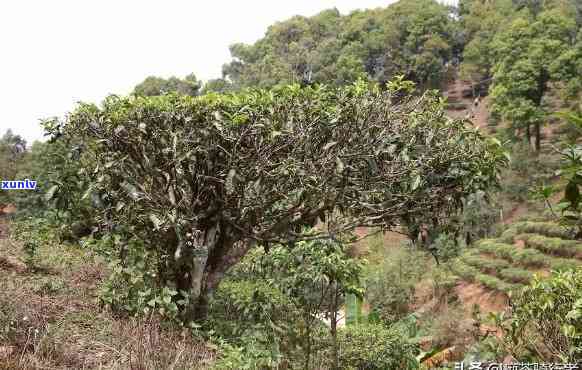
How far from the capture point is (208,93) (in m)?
5.84

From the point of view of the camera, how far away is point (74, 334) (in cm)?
536

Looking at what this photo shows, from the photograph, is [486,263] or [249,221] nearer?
[249,221]

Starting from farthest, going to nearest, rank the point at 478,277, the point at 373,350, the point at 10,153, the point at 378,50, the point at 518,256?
the point at 378,50 < the point at 10,153 < the point at 478,277 < the point at 518,256 < the point at 373,350

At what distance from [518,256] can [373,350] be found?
34.3 feet

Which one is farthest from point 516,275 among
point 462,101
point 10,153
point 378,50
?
point 378,50

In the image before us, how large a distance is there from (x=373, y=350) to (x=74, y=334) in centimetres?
429

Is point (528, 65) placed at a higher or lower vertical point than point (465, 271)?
higher

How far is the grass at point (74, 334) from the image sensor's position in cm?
444

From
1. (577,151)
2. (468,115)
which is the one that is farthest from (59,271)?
(577,151)

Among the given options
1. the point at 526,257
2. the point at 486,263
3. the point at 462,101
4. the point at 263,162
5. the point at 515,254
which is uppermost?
the point at 462,101

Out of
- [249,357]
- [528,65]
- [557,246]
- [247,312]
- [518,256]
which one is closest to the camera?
[249,357]

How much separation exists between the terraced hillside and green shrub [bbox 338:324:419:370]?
22.6 ft

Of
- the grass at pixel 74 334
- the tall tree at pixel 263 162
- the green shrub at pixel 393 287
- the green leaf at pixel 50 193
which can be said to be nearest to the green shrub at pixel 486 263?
the green shrub at pixel 393 287

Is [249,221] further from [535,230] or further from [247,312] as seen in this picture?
[535,230]
